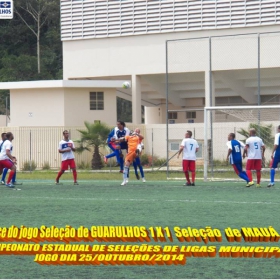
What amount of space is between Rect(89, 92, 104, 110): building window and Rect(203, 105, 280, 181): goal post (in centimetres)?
747

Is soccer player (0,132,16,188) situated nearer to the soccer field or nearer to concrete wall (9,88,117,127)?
the soccer field

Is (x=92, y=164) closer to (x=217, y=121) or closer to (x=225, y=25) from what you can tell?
(x=217, y=121)

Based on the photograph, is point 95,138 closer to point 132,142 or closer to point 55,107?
point 55,107

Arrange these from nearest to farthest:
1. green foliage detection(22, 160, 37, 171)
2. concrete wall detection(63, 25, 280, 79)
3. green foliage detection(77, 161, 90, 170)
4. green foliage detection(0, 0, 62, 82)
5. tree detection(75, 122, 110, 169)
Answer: concrete wall detection(63, 25, 280, 79) < tree detection(75, 122, 110, 169) < green foliage detection(77, 161, 90, 170) < green foliage detection(22, 160, 37, 171) < green foliage detection(0, 0, 62, 82)

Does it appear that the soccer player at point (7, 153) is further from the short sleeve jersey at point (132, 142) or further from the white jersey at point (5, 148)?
the short sleeve jersey at point (132, 142)

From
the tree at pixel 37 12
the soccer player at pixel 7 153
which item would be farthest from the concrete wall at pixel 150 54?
the tree at pixel 37 12

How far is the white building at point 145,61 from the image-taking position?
40875mm

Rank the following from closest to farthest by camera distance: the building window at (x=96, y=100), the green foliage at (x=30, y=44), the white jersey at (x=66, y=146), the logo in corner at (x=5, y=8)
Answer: the white jersey at (x=66, y=146) → the logo in corner at (x=5, y=8) → the building window at (x=96, y=100) → the green foliage at (x=30, y=44)

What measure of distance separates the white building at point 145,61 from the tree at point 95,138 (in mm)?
3311

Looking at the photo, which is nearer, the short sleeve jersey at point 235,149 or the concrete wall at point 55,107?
the short sleeve jersey at point 235,149

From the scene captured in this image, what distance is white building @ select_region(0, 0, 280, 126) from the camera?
134ft

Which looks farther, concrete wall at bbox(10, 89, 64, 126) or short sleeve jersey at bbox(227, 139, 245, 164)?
concrete wall at bbox(10, 89, 64, 126)

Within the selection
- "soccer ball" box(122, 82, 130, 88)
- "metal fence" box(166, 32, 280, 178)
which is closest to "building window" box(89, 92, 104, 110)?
"soccer ball" box(122, 82, 130, 88)

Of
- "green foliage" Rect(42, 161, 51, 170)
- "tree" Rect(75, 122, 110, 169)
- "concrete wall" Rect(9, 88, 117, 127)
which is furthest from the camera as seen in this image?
"concrete wall" Rect(9, 88, 117, 127)
